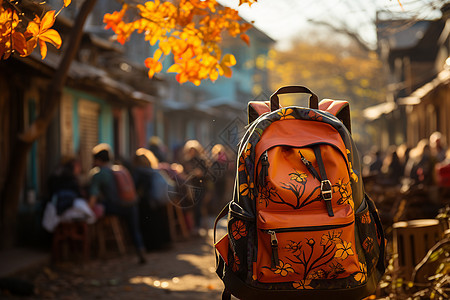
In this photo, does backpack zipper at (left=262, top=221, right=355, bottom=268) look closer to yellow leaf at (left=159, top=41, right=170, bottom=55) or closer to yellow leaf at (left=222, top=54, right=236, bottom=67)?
yellow leaf at (left=222, top=54, right=236, bottom=67)

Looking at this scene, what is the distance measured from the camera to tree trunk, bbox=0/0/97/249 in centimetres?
907

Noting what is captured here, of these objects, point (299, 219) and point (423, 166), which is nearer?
point (299, 219)

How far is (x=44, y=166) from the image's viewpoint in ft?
50.1

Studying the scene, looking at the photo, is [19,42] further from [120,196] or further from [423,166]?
[423,166]

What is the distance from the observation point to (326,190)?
3318mm

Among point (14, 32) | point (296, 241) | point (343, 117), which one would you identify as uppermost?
point (14, 32)

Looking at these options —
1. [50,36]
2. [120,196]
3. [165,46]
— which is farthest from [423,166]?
[50,36]

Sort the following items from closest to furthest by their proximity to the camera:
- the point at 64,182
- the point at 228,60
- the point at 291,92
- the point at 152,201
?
the point at 291,92
the point at 228,60
the point at 64,182
the point at 152,201

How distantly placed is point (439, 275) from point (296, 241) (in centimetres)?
202

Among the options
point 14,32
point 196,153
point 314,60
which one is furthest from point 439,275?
point 314,60

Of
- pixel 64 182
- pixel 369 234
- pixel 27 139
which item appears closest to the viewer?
pixel 369 234

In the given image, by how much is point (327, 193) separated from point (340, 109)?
0.65m

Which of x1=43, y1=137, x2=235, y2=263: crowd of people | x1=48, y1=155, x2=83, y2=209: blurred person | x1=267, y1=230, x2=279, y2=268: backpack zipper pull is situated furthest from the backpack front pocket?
x1=48, y1=155, x2=83, y2=209: blurred person

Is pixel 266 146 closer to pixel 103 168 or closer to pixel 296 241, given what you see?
pixel 296 241
